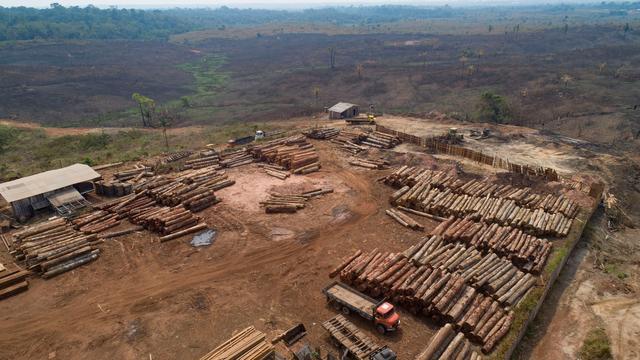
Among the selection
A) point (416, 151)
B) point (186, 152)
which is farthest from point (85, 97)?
point (416, 151)

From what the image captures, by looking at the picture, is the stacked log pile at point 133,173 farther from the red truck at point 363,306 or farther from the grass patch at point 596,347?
the grass patch at point 596,347

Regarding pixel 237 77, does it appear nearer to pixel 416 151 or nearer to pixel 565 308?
pixel 416 151

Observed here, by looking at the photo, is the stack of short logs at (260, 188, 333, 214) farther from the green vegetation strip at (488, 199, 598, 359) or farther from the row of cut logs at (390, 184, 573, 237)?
the green vegetation strip at (488, 199, 598, 359)

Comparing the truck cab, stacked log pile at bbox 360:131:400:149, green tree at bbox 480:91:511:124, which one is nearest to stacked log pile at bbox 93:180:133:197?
stacked log pile at bbox 360:131:400:149

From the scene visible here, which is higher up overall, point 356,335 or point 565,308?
point 356,335

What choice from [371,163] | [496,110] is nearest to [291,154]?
[371,163]
